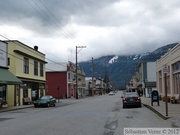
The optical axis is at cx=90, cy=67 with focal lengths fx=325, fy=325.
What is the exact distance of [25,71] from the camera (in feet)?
152

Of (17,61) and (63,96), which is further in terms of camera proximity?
(63,96)

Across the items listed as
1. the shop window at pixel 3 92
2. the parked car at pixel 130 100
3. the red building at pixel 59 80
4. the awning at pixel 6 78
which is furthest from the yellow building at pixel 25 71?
the red building at pixel 59 80

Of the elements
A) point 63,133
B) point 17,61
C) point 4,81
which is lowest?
point 63,133

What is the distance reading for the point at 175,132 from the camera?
41.5 feet

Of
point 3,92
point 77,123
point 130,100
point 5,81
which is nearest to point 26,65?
point 3,92

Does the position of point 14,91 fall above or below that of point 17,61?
below

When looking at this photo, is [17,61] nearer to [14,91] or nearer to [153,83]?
[14,91]

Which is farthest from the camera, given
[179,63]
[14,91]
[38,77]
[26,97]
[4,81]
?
[38,77]

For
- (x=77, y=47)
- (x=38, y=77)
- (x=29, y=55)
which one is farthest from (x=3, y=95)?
(x=77, y=47)

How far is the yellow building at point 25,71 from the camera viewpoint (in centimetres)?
4212

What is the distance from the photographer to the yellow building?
1658 inches

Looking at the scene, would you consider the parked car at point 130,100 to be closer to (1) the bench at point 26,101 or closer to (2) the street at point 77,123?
(2) the street at point 77,123

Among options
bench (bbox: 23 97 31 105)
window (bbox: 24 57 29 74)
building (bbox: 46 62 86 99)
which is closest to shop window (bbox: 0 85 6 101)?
bench (bbox: 23 97 31 105)

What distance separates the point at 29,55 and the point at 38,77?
6128mm
